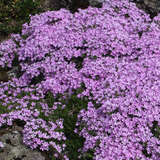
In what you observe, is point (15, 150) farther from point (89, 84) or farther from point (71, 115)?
point (89, 84)

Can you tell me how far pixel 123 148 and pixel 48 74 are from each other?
9.98ft

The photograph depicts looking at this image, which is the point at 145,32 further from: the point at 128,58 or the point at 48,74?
the point at 48,74

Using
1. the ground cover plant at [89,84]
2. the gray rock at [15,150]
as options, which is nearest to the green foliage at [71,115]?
the ground cover plant at [89,84]

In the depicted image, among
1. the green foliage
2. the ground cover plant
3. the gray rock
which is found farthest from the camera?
the green foliage

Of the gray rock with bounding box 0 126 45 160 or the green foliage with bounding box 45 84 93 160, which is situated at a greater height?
the gray rock with bounding box 0 126 45 160

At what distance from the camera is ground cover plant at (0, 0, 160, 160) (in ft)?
19.6

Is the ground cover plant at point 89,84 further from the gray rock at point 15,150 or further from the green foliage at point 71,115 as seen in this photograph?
the gray rock at point 15,150

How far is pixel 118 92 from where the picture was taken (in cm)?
666

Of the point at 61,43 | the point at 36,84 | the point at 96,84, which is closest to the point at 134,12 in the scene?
the point at 61,43

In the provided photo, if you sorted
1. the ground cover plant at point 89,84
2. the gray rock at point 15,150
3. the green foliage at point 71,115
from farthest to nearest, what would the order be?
the green foliage at point 71,115, the ground cover plant at point 89,84, the gray rock at point 15,150

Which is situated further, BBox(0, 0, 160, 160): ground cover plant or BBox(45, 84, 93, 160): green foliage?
BBox(45, 84, 93, 160): green foliage

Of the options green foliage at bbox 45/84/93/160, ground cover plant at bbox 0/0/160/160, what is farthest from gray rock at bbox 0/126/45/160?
green foliage at bbox 45/84/93/160

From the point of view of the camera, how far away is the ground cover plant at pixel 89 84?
5.98m

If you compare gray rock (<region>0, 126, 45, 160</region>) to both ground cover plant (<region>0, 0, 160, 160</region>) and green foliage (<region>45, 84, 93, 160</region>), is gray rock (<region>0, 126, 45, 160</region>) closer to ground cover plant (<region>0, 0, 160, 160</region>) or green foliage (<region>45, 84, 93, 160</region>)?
ground cover plant (<region>0, 0, 160, 160</region>)
